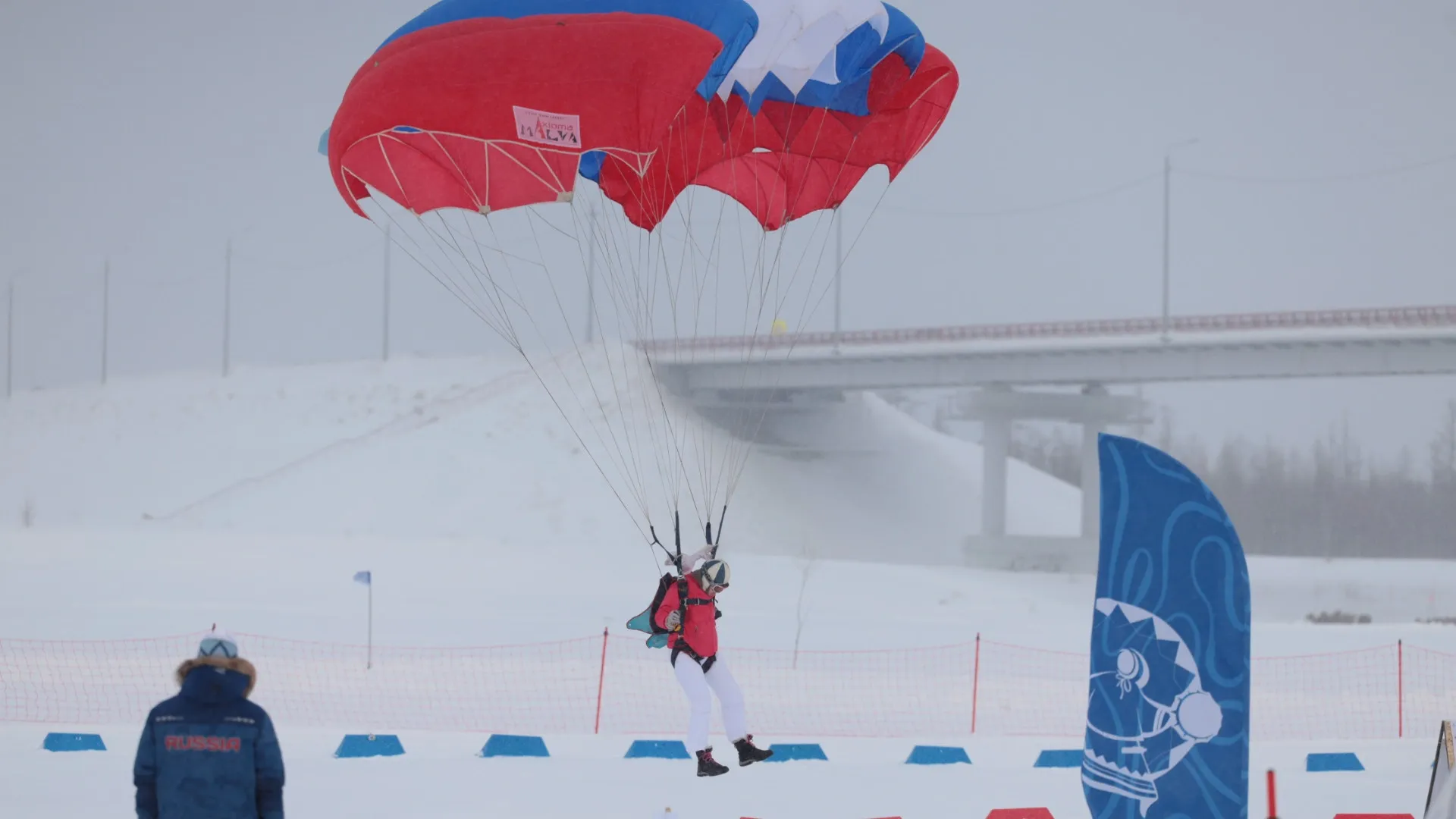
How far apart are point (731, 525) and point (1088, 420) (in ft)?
43.1

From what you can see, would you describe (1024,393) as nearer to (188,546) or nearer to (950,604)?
(950,604)

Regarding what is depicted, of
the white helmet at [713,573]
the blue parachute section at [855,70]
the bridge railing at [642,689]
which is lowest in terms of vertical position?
the bridge railing at [642,689]

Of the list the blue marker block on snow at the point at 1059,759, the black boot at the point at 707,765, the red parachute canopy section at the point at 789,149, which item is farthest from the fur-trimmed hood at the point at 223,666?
the blue marker block on snow at the point at 1059,759

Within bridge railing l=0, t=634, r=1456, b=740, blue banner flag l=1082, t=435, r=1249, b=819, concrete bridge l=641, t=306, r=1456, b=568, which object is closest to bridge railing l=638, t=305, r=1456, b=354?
concrete bridge l=641, t=306, r=1456, b=568

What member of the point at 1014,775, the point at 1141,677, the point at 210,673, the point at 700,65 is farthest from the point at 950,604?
the point at 210,673

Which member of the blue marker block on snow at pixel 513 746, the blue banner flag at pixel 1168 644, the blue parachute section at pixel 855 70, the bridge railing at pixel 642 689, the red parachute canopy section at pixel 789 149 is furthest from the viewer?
the bridge railing at pixel 642 689

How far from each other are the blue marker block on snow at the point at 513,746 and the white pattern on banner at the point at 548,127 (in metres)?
5.33

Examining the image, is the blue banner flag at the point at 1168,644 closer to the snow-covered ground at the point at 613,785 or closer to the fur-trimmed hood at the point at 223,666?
the fur-trimmed hood at the point at 223,666

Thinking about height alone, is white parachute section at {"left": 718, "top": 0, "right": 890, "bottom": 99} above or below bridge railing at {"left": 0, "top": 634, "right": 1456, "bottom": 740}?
above

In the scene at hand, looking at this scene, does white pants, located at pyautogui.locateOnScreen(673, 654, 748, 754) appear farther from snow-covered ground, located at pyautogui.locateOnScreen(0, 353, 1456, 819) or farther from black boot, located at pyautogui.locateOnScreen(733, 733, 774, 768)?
snow-covered ground, located at pyautogui.locateOnScreen(0, 353, 1456, 819)

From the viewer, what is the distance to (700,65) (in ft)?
35.7

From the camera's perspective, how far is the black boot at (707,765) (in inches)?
408

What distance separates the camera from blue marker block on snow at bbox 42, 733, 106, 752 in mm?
12234

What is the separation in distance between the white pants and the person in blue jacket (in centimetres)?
561
